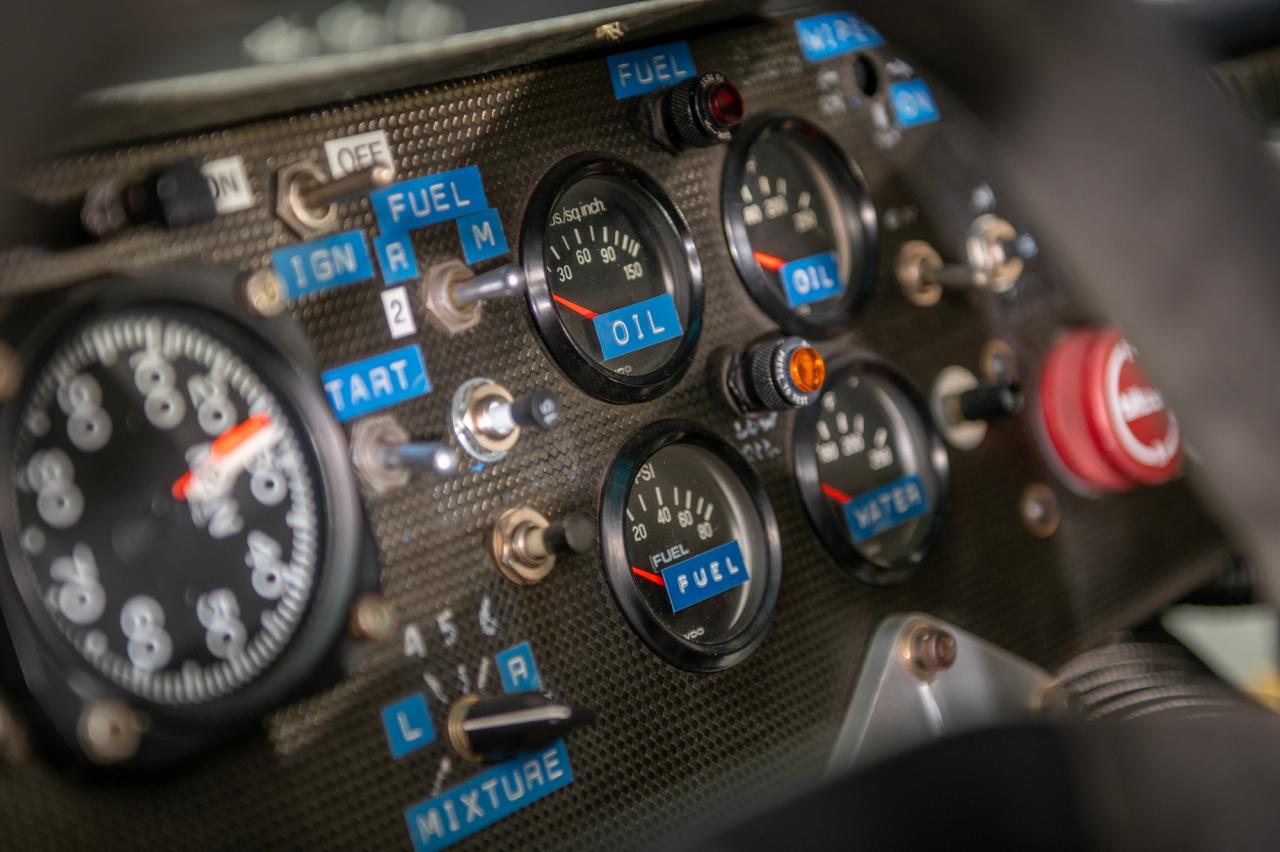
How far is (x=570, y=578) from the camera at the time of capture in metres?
1.26

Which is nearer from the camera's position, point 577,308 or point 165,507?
point 165,507

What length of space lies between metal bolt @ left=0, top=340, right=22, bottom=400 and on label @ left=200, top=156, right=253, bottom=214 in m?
0.26

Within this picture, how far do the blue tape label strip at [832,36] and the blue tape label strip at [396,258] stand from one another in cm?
65

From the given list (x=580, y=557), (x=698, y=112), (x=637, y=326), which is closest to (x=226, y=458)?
(x=580, y=557)

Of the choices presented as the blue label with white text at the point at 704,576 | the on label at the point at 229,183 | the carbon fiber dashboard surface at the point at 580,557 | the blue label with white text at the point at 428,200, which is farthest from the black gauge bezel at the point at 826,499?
the on label at the point at 229,183

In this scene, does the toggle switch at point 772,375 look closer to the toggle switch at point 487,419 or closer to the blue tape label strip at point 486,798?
the toggle switch at point 487,419

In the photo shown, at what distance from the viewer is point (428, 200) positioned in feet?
4.03

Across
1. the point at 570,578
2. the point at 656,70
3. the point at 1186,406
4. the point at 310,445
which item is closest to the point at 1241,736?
the point at 1186,406

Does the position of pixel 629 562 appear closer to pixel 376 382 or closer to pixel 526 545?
pixel 526 545

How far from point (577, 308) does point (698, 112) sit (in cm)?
26

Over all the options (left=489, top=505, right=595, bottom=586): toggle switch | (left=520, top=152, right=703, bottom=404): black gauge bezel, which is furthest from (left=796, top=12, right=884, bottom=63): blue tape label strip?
(left=489, top=505, right=595, bottom=586): toggle switch

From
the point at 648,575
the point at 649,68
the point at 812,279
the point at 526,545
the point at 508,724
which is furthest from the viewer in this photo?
the point at 812,279

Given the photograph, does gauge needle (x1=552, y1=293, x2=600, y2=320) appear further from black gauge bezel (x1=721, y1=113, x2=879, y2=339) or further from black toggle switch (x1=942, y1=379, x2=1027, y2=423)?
black toggle switch (x1=942, y1=379, x2=1027, y2=423)

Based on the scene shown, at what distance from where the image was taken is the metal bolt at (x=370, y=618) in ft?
3.50
